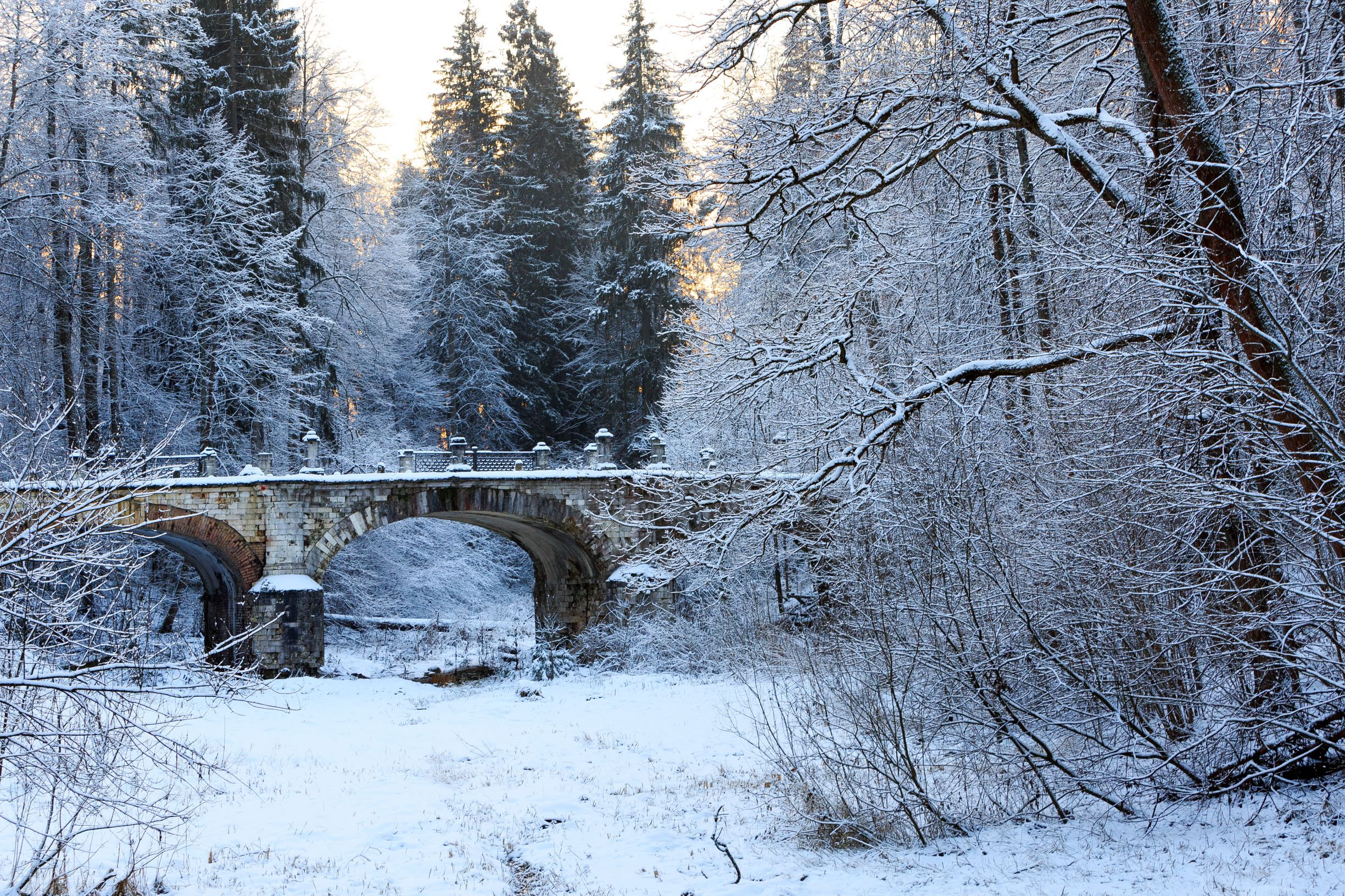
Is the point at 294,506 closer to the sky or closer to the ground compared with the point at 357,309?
closer to the ground

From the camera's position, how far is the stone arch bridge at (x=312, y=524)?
16938mm

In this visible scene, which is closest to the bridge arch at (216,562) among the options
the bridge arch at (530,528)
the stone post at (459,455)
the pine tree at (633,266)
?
the bridge arch at (530,528)

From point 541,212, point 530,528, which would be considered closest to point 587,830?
point 530,528

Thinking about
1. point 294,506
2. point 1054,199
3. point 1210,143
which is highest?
point 1054,199

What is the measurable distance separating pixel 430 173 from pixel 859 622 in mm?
28819

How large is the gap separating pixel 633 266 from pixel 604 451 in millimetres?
8683

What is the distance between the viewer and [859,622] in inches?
248

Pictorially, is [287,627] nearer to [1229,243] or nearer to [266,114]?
[266,114]

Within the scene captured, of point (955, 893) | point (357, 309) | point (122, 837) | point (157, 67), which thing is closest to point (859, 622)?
point (955, 893)

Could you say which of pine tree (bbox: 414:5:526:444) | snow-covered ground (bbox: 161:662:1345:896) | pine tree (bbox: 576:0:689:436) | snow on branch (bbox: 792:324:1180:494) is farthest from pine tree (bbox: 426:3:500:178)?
snow on branch (bbox: 792:324:1180:494)

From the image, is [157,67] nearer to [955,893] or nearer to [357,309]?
[357,309]

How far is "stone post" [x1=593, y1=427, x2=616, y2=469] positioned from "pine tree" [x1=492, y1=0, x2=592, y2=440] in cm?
884

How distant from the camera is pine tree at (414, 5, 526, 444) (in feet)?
93.2

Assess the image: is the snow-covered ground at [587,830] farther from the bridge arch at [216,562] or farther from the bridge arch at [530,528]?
the bridge arch at [530,528]
